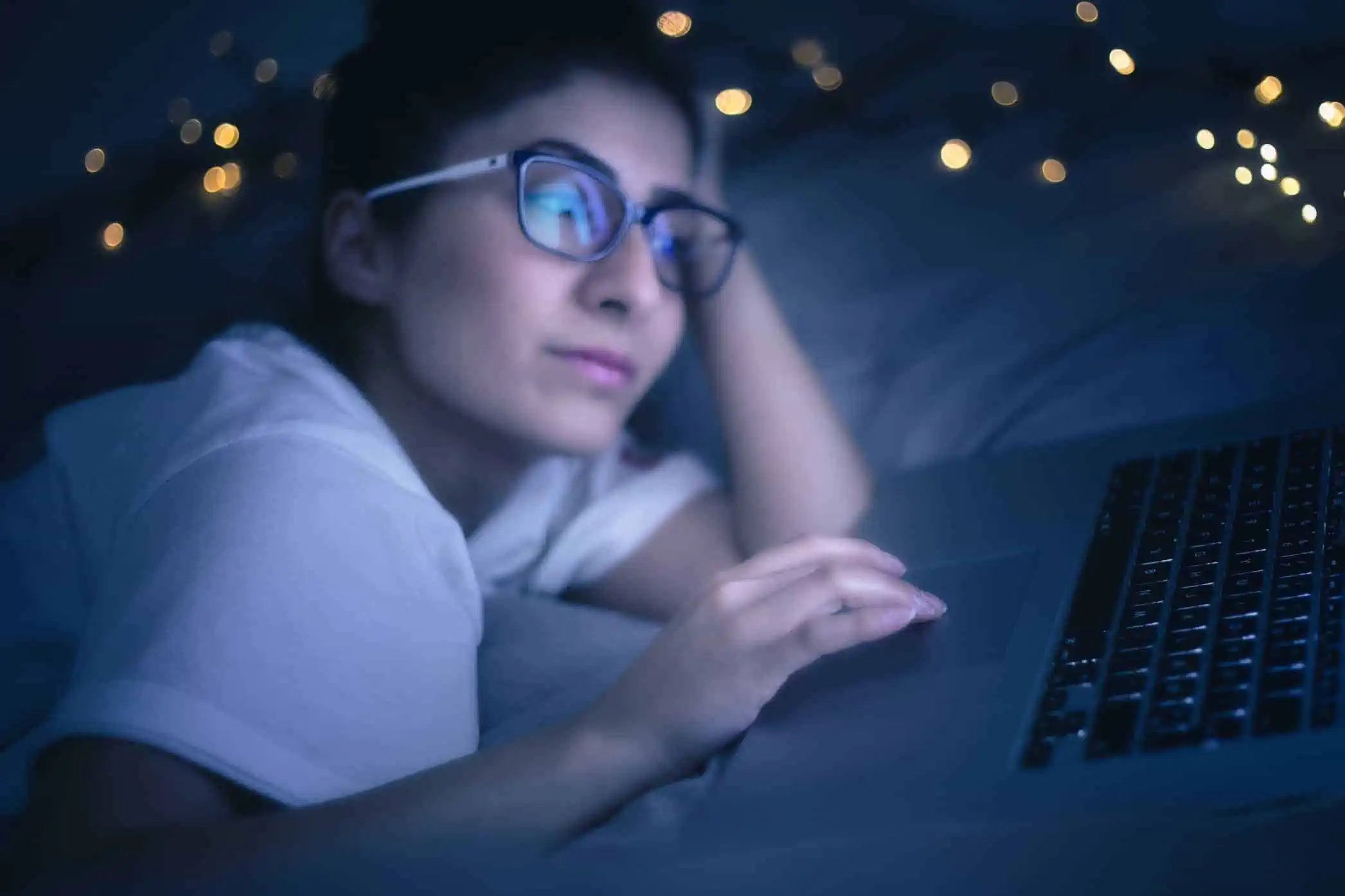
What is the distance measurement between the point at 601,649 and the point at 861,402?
15.7 inches

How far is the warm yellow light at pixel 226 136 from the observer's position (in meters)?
1.01

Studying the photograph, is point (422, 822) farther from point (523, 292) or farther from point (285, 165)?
point (285, 165)

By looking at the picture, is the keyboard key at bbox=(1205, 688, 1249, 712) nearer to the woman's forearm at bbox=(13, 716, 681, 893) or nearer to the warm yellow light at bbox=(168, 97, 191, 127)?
the woman's forearm at bbox=(13, 716, 681, 893)

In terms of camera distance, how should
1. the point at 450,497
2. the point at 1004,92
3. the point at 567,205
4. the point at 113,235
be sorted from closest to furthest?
the point at 567,205 < the point at 450,497 < the point at 113,235 < the point at 1004,92

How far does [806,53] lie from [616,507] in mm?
535

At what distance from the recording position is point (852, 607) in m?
0.58

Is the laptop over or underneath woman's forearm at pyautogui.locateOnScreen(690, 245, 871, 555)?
underneath

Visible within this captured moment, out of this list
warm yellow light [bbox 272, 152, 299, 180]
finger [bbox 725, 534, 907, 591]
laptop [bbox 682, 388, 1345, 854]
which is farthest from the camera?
warm yellow light [bbox 272, 152, 299, 180]

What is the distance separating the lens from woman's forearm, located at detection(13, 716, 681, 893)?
1.48 ft

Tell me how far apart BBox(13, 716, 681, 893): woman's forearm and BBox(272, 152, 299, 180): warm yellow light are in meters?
0.68

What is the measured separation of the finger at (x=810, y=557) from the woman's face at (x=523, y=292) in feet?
0.86

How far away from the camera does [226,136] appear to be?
101cm

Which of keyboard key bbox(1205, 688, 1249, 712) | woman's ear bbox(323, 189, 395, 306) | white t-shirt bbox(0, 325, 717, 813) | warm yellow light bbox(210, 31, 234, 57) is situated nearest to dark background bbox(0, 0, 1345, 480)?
warm yellow light bbox(210, 31, 234, 57)

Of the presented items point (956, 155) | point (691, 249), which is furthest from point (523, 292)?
point (956, 155)
